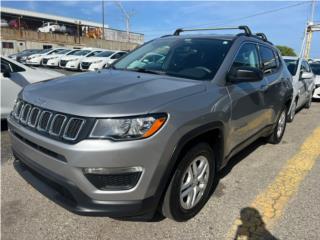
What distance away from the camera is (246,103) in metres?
3.60

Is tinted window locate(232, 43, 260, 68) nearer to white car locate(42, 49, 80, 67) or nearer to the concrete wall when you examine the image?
white car locate(42, 49, 80, 67)

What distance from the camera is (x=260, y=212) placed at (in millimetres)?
3230

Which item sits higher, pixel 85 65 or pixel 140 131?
pixel 140 131

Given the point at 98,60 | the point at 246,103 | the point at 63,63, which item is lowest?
the point at 63,63

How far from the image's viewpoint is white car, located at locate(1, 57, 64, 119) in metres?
5.93

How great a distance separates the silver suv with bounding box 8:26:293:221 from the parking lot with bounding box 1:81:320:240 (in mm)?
221

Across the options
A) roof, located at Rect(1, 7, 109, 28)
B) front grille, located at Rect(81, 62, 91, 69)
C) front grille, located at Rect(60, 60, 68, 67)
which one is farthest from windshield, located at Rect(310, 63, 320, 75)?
roof, located at Rect(1, 7, 109, 28)

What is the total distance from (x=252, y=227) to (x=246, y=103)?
4.41ft

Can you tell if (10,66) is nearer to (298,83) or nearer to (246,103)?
(246,103)

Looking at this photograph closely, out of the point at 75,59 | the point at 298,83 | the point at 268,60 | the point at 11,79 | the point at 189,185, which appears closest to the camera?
the point at 189,185

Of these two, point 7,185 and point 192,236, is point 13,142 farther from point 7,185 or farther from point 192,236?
point 192,236

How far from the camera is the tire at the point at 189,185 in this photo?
2715 mm

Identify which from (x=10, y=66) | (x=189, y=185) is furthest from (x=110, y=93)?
(x=10, y=66)

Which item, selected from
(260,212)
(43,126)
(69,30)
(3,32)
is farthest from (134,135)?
(69,30)
